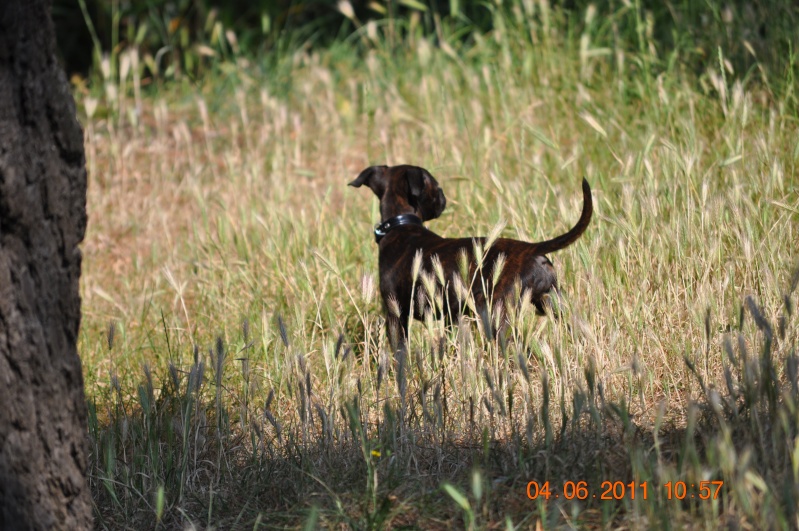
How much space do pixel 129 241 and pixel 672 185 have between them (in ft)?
13.1

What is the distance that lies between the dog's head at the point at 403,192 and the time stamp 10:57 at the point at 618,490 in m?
2.11

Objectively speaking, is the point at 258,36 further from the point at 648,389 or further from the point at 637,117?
the point at 648,389

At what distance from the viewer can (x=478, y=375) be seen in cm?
343

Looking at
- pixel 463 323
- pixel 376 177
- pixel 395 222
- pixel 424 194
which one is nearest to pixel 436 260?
pixel 463 323

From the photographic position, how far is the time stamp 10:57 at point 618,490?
255 centimetres

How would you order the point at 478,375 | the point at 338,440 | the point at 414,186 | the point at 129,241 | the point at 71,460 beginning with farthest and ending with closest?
the point at 129,241 < the point at 414,186 < the point at 478,375 < the point at 338,440 < the point at 71,460

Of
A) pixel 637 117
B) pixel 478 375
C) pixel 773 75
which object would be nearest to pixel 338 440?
pixel 478 375

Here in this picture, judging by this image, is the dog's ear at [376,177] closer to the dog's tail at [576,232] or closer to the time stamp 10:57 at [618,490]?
the dog's tail at [576,232]

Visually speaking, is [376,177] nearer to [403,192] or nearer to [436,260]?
[403,192]

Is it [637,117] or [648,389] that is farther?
[637,117]

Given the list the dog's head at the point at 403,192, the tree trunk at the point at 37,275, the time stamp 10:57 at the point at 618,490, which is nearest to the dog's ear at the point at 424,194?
the dog's head at the point at 403,192

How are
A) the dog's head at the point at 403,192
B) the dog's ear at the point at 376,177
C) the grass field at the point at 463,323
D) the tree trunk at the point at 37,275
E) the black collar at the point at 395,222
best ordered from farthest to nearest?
the dog's ear at the point at 376,177 → the dog's head at the point at 403,192 → the black collar at the point at 395,222 → the grass field at the point at 463,323 → the tree trunk at the point at 37,275

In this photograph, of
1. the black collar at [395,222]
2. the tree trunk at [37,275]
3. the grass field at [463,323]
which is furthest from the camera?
the black collar at [395,222]

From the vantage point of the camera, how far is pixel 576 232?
148 inches
